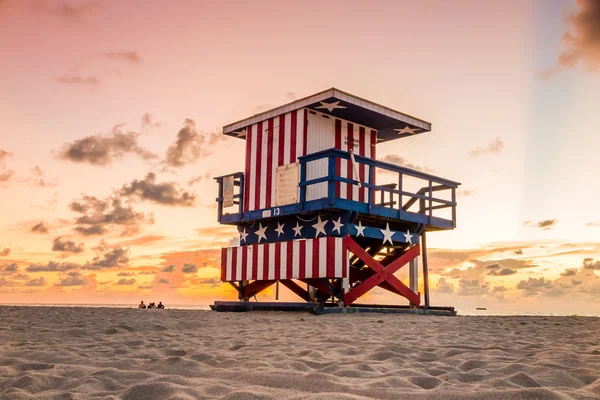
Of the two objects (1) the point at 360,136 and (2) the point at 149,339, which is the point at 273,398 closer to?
(2) the point at 149,339

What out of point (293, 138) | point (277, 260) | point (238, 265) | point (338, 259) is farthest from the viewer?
point (238, 265)

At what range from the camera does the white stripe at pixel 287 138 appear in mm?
13886

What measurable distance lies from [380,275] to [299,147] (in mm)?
3768

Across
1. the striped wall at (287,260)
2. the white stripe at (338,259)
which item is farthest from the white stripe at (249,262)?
the white stripe at (338,259)

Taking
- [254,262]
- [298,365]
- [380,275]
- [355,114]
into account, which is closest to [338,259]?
[380,275]

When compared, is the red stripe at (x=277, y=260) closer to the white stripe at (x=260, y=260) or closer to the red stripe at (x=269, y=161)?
the white stripe at (x=260, y=260)

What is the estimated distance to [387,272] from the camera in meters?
13.2

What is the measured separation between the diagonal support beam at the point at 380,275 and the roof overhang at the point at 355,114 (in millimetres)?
3458

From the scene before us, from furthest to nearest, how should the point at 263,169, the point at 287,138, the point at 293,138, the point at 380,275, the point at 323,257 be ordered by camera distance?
the point at 263,169 < the point at 287,138 < the point at 293,138 < the point at 380,275 < the point at 323,257

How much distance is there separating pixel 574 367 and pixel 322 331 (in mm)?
3622

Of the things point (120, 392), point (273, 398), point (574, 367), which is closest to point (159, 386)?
point (120, 392)

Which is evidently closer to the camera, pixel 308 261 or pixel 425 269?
pixel 308 261

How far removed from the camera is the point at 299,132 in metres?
13.7

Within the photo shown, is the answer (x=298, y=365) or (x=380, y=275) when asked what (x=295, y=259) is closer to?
(x=380, y=275)
